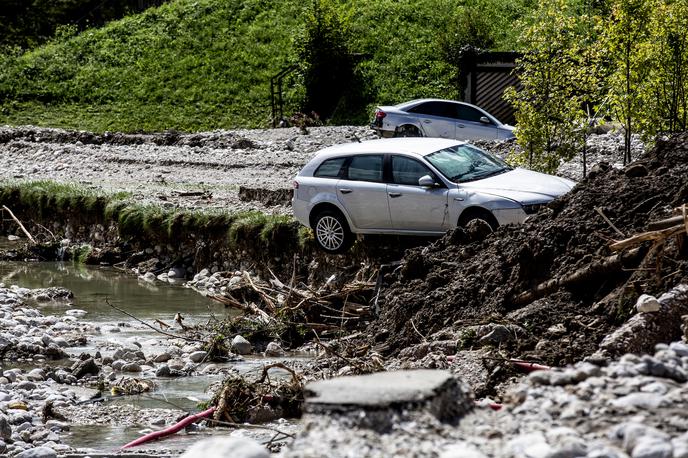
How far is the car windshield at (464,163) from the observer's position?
17.7 metres

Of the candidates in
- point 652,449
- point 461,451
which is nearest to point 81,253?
point 461,451

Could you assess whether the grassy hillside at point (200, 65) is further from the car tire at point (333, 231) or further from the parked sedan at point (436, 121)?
the car tire at point (333, 231)

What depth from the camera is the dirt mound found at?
12102 millimetres

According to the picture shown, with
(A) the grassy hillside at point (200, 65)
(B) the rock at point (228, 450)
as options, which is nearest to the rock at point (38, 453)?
(B) the rock at point (228, 450)

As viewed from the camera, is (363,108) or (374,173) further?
(363,108)

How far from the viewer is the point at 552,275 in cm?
1366

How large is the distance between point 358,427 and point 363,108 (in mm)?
34083

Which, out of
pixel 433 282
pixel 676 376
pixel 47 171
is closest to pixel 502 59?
pixel 47 171

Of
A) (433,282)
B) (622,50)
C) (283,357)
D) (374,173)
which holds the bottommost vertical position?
(283,357)

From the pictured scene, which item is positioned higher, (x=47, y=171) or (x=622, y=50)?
(x=622, y=50)

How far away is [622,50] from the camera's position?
20.1 meters

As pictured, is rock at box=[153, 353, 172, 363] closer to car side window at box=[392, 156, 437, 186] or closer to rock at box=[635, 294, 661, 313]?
car side window at box=[392, 156, 437, 186]

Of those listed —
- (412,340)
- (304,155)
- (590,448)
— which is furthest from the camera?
(304,155)

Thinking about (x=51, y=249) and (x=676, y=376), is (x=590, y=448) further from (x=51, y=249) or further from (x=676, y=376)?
(x=51, y=249)
